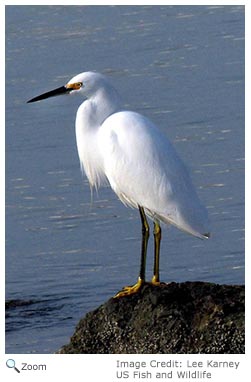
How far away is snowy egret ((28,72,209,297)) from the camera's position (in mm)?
6086

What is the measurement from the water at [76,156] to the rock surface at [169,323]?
46.0 inches

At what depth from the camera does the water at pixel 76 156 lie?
7.77 metres

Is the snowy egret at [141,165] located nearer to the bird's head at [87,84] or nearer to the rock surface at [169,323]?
the bird's head at [87,84]

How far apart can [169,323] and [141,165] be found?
44.8 inches

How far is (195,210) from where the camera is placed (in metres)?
6.07

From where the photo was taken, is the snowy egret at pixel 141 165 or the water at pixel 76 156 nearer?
the snowy egret at pixel 141 165

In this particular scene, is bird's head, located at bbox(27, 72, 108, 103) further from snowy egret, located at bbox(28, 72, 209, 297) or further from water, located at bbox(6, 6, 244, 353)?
water, located at bbox(6, 6, 244, 353)

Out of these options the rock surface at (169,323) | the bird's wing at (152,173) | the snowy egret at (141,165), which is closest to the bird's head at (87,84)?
the snowy egret at (141,165)

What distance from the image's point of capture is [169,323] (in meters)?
5.45

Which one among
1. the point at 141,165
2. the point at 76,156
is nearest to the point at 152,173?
the point at 141,165

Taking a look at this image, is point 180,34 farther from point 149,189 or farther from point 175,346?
point 175,346

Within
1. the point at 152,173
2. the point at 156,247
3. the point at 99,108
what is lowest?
the point at 156,247

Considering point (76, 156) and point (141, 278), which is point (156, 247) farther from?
point (76, 156)
